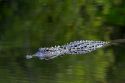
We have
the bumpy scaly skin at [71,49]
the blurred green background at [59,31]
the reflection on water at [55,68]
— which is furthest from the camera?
the bumpy scaly skin at [71,49]

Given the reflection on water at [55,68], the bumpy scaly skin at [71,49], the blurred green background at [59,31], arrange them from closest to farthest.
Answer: the reflection on water at [55,68], the blurred green background at [59,31], the bumpy scaly skin at [71,49]

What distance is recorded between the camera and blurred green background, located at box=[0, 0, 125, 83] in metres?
3.23

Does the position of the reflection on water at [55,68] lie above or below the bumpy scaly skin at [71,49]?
above

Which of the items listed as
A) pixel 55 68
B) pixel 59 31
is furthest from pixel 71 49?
pixel 55 68

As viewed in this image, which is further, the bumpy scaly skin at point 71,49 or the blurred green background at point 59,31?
the bumpy scaly skin at point 71,49

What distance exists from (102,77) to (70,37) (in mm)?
829

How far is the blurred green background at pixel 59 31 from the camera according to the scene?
127 inches

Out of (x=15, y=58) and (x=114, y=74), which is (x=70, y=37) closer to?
(x=15, y=58)

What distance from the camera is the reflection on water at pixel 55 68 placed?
2930mm

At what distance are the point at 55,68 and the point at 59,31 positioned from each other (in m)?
0.64

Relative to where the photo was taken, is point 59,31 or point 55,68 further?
point 59,31

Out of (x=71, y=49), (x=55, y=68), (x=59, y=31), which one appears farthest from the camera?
(x=59, y=31)

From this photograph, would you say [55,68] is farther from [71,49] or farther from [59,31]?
[59,31]

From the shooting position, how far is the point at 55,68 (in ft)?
10.4
